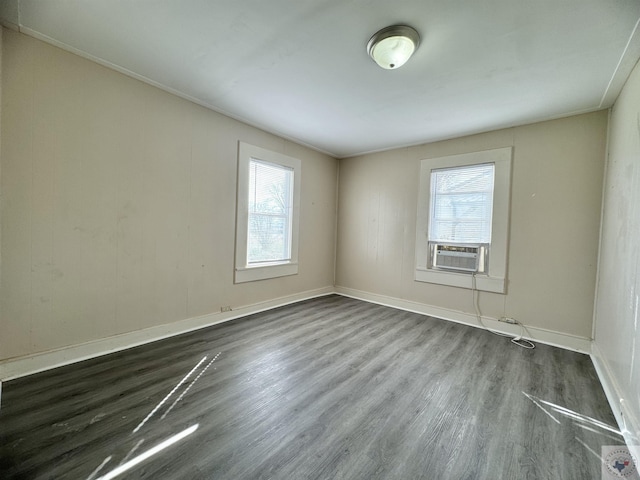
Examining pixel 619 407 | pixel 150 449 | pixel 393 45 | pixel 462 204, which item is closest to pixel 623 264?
pixel 619 407

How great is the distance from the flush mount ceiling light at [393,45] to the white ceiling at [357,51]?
0.05 m

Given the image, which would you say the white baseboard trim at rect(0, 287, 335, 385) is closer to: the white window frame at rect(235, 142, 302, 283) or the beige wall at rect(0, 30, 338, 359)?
the beige wall at rect(0, 30, 338, 359)

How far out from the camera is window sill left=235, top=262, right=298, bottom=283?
3561mm

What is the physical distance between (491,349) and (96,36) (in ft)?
14.9

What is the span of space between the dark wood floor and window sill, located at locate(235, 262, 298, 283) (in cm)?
95

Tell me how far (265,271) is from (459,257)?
2765 millimetres

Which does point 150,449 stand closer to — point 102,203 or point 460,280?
point 102,203

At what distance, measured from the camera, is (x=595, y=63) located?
2.06 metres

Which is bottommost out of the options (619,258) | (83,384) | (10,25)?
(83,384)

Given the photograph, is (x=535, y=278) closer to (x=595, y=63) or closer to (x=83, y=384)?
(x=595, y=63)

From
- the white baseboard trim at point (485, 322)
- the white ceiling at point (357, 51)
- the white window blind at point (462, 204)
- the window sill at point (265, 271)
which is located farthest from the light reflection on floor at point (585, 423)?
the window sill at point (265, 271)

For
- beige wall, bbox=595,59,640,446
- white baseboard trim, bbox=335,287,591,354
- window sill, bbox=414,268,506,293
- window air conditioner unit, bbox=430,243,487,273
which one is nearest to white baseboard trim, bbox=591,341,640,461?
beige wall, bbox=595,59,640,446

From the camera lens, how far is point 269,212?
3.91 meters

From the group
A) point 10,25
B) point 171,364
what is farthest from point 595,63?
point 10,25
